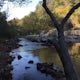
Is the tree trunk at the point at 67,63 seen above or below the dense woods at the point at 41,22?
below

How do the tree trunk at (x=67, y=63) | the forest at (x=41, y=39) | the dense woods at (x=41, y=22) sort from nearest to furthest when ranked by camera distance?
the tree trunk at (x=67, y=63) → the forest at (x=41, y=39) → the dense woods at (x=41, y=22)

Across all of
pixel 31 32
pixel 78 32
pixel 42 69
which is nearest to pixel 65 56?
pixel 42 69

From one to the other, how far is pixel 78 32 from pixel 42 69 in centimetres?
7880

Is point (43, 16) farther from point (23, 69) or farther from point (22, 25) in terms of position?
point (23, 69)

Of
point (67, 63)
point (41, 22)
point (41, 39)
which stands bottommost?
point (41, 39)

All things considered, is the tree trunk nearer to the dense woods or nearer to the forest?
the forest

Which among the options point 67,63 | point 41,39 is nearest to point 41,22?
point 41,39

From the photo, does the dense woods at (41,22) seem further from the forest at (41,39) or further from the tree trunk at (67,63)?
the tree trunk at (67,63)

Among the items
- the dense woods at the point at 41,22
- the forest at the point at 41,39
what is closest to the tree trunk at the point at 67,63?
the forest at the point at 41,39

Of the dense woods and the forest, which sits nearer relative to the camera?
the forest

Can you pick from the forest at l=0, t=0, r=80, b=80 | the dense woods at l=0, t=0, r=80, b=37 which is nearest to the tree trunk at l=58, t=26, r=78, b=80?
the forest at l=0, t=0, r=80, b=80

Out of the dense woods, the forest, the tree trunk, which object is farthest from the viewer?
the dense woods

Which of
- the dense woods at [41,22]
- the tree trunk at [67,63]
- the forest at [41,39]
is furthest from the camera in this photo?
the dense woods at [41,22]

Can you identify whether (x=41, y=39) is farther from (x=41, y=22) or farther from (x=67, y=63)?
(x=67, y=63)
